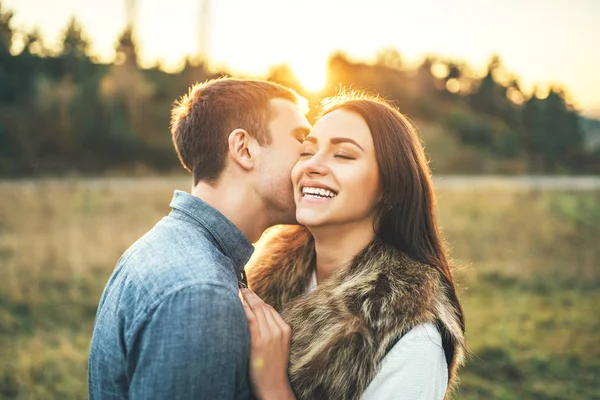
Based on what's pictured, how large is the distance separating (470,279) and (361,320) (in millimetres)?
7644

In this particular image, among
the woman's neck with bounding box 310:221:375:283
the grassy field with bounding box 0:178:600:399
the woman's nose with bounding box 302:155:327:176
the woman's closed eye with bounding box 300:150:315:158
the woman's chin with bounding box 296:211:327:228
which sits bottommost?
the grassy field with bounding box 0:178:600:399

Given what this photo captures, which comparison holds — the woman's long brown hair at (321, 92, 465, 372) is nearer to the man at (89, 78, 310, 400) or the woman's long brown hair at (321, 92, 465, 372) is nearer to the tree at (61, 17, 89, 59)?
the man at (89, 78, 310, 400)

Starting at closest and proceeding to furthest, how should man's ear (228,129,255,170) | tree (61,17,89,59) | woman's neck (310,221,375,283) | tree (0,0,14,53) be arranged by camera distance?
man's ear (228,129,255,170)
woman's neck (310,221,375,283)
tree (0,0,14,53)
tree (61,17,89,59)

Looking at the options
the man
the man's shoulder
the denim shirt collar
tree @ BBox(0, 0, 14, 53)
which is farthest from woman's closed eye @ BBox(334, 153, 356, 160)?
tree @ BBox(0, 0, 14, 53)

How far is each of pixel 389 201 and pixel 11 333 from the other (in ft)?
20.0

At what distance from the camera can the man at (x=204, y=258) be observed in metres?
1.69

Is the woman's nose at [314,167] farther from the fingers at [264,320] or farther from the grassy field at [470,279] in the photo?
the grassy field at [470,279]

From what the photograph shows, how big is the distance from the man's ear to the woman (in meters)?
0.24

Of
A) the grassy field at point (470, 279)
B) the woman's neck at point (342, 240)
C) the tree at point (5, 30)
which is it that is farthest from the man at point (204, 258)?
the tree at point (5, 30)

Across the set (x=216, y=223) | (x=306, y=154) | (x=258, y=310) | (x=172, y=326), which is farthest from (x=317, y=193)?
(x=172, y=326)

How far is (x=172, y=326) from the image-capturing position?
1.69 m

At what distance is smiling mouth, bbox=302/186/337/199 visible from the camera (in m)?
2.51

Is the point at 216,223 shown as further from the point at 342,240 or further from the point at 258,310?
the point at 342,240

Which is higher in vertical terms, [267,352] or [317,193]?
[317,193]
